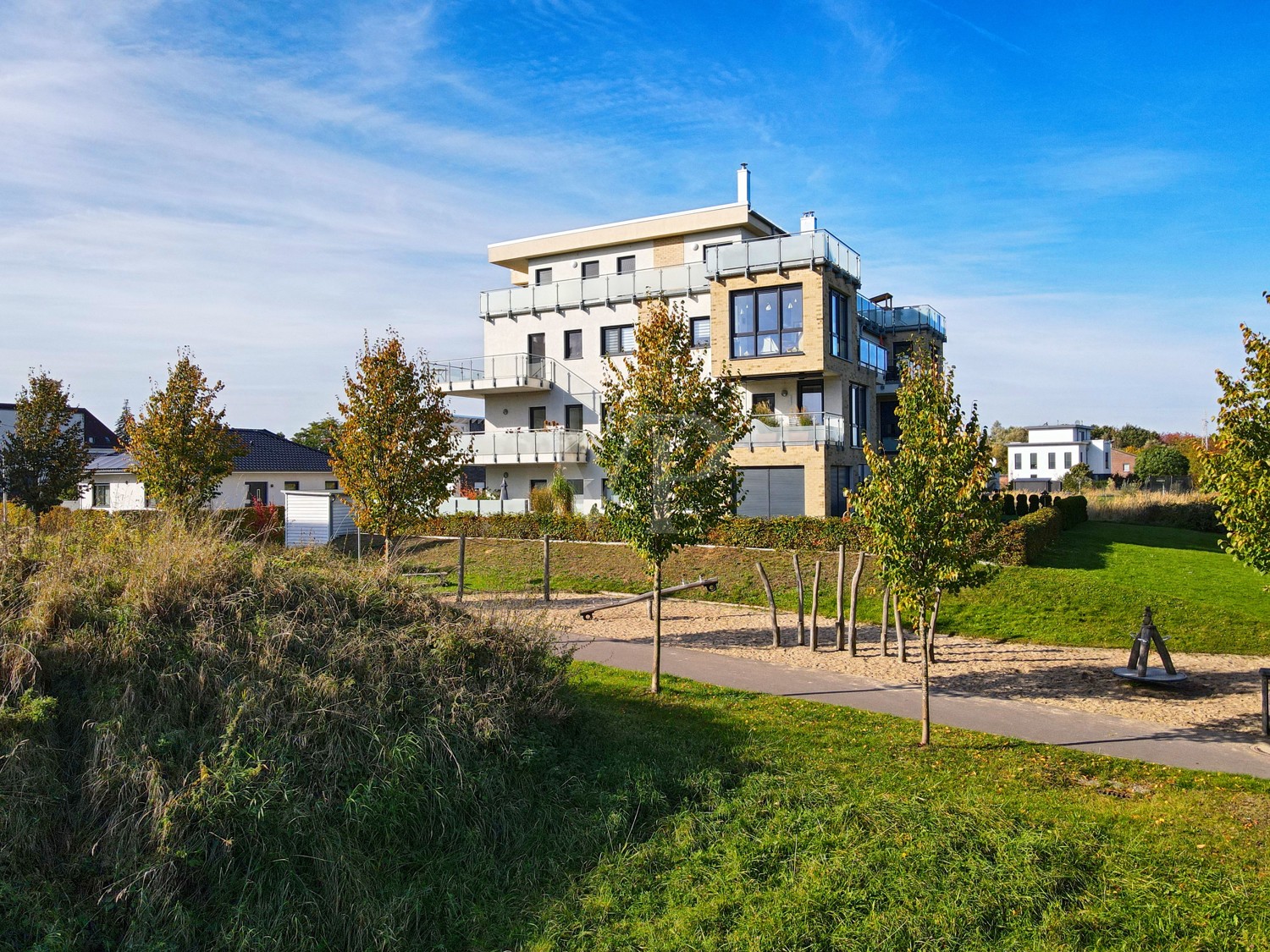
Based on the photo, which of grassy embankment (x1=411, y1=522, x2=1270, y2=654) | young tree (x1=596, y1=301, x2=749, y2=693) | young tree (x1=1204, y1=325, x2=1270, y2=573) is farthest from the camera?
grassy embankment (x1=411, y1=522, x2=1270, y2=654)

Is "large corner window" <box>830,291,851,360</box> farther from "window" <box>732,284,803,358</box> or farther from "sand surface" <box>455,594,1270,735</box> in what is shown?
"sand surface" <box>455,594,1270,735</box>

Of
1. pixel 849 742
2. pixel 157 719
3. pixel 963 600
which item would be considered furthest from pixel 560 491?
→ pixel 157 719

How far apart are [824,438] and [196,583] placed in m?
20.5

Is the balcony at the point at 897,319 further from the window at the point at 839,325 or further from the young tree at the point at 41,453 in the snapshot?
the young tree at the point at 41,453

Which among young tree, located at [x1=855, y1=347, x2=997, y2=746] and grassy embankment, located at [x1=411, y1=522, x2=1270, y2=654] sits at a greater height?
young tree, located at [x1=855, y1=347, x2=997, y2=746]

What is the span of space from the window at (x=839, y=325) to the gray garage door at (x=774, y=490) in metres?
4.26

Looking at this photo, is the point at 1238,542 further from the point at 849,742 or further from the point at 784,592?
the point at 784,592

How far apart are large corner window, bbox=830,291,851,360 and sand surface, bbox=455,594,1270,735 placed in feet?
40.7

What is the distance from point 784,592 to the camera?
61.9 feet

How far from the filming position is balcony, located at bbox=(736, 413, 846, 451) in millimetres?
25828

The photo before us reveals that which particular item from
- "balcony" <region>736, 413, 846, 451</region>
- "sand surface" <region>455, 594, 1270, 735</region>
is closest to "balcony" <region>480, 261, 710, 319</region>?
"balcony" <region>736, 413, 846, 451</region>

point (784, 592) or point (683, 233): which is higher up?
point (683, 233)

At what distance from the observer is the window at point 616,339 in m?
31.2

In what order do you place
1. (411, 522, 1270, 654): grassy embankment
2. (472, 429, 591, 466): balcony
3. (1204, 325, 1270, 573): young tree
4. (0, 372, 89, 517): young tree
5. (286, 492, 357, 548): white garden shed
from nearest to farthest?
(1204, 325, 1270, 573): young tree, (411, 522, 1270, 654): grassy embankment, (0, 372, 89, 517): young tree, (286, 492, 357, 548): white garden shed, (472, 429, 591, 466): balcony
